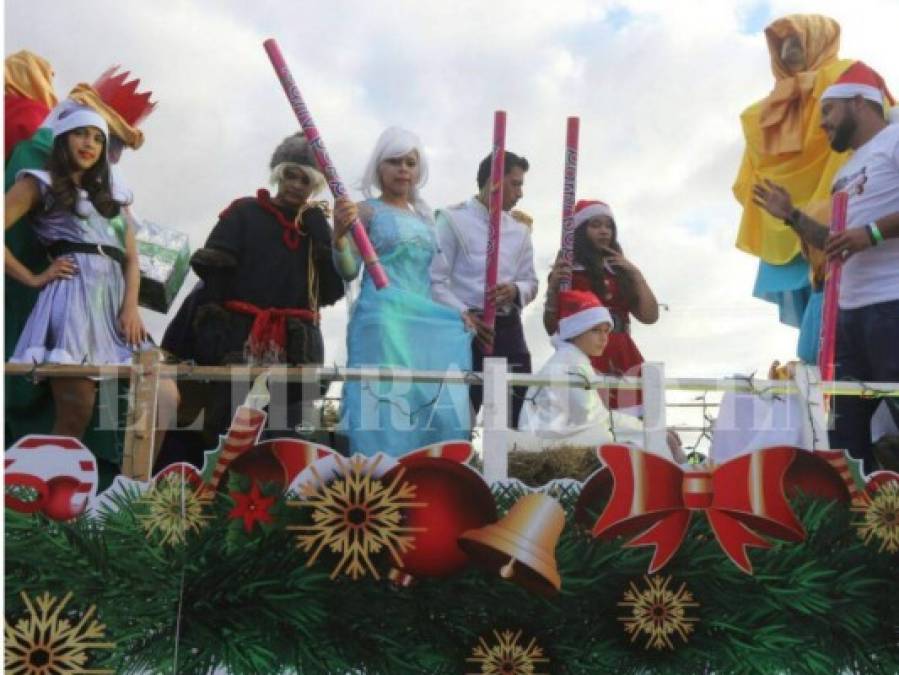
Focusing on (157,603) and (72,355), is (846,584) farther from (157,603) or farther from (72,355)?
(72,355)

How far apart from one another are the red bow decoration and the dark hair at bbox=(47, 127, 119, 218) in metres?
2.03

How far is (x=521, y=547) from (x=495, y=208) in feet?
4.40

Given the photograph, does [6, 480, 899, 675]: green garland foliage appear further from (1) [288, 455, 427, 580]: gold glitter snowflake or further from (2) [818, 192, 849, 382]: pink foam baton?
(2) [818, 192, 849, 382]: pink foam baton

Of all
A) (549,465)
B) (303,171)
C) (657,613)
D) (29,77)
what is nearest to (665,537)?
(657,613)

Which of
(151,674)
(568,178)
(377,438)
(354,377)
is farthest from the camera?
(568,178)

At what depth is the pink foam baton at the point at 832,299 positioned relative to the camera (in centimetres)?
476

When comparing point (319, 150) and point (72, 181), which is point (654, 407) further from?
point (72, 181)

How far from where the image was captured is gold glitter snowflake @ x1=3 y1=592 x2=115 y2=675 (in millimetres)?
3836

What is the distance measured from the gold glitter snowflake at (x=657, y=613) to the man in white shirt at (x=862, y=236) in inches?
42.0

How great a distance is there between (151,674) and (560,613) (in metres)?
1.28

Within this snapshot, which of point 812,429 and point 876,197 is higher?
point 876,197

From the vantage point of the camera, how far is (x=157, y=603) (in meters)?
3.92

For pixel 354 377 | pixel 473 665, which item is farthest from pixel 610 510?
pixel 354 377

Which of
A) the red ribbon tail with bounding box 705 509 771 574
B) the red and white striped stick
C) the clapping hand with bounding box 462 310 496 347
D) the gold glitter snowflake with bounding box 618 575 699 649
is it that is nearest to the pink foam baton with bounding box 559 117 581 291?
the clapping hand with bounding box 462 310 496 347
